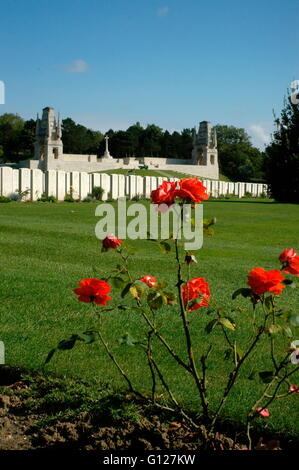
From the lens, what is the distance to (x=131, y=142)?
318ft

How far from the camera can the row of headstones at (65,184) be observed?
20566 millimetres

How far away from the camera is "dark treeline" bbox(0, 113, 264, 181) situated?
291 feet

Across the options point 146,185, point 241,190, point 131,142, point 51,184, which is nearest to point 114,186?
point 146,185

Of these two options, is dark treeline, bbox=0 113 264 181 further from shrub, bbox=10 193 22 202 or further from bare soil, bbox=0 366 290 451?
bare soil, bbox=0 366 290 451

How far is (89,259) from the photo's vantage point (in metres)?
7.61

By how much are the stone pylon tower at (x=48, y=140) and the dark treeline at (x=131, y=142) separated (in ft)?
69.1

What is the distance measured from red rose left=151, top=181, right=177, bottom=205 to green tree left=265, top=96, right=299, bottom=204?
29.2 meters

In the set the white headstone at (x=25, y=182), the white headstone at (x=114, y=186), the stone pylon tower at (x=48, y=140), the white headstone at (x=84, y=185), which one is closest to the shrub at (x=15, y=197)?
the white headstone at (x=25, y=182)

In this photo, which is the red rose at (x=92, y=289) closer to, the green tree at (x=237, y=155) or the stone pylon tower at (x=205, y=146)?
the stone pylon tower at (x=205, y=146)

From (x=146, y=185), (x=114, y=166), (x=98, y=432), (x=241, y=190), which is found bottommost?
(x=98, y=432)

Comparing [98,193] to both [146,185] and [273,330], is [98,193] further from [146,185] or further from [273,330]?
[273,330]

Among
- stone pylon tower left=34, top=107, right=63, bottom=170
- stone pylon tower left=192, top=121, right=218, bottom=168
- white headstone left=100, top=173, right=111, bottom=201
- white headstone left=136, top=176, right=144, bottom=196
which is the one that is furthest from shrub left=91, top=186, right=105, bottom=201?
stone pylon tower left=192, top=121, right=218, bottom=168

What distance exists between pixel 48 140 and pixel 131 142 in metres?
34.5

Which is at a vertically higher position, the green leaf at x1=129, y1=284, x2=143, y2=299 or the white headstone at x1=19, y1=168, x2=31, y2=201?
the white headstone at x1=19, y1=168, x2=31, y2=201
